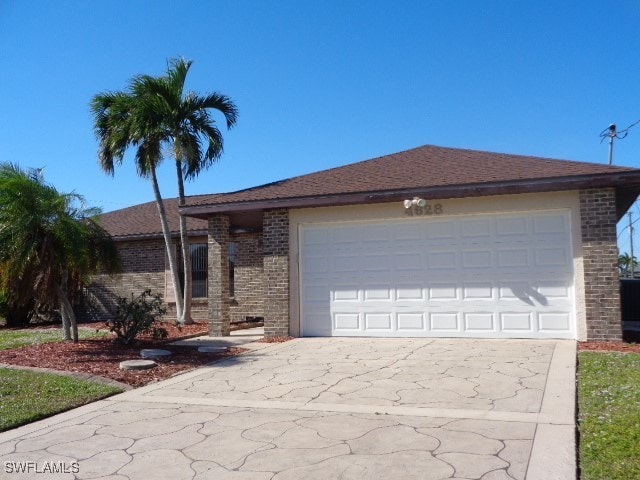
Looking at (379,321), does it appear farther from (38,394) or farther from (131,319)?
(38,394)

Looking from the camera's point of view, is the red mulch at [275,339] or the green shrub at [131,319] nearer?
the green shrub at [131,319]

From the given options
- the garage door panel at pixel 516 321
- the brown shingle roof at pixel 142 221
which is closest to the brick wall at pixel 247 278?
the brown shingle roof at pixel 142 221

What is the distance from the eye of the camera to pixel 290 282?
12000 mm

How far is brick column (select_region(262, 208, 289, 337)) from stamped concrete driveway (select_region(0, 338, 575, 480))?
3.40 m

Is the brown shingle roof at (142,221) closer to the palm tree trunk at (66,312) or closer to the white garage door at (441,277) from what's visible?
the palm tree trunk at (66,312)

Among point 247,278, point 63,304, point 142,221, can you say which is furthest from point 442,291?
point 142,221

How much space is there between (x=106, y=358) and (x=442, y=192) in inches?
260

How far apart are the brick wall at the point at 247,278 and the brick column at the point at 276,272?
4590mm

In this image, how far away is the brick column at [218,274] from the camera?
12797 mm

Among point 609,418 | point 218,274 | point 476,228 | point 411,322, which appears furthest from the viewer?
point 218,274

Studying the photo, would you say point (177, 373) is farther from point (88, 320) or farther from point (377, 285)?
point (88, 320)

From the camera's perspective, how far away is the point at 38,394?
6.87m

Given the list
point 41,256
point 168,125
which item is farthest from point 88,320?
point 41,256

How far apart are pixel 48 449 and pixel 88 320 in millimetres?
15450
